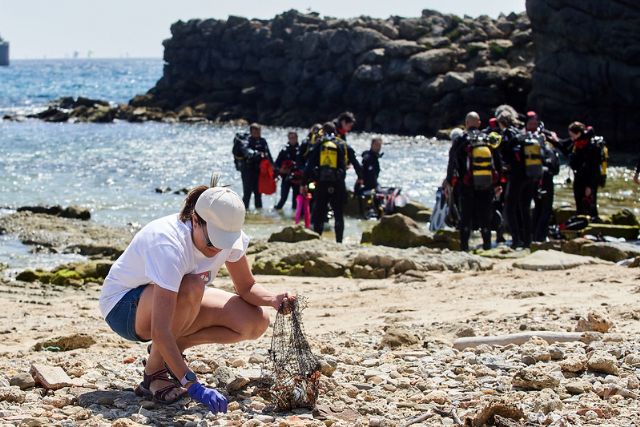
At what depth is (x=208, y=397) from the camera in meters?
4.92

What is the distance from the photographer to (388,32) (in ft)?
202

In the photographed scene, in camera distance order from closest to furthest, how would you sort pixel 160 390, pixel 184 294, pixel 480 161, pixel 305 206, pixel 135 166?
pixel 184 294 < pixel 160 390 < pixel 480 161 < pixel 305 206 < pixel 135 166

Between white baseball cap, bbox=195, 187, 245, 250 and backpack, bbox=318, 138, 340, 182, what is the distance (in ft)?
30.0

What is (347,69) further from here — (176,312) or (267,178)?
(176,312)

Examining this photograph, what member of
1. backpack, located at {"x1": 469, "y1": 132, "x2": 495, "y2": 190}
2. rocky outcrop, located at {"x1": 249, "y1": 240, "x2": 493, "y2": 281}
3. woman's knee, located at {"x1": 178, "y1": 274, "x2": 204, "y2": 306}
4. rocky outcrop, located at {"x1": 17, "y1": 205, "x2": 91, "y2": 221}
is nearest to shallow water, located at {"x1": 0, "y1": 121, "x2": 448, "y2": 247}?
rocky outcrop, located at {"x1": 17, "y1": 205, "x2": 91, "y2": 221}

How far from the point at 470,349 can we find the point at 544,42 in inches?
1564

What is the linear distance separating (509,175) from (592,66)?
28.9 meters

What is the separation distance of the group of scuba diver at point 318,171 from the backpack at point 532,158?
251cm

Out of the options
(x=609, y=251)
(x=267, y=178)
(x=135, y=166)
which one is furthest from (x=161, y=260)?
(x=135, y=166)

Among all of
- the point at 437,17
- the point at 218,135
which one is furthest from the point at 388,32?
the point at 218,135

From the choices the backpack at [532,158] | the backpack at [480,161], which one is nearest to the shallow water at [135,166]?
the backpack at [532,158]

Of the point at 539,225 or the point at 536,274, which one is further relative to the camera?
the point at 539,225

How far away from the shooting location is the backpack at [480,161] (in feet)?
44.1

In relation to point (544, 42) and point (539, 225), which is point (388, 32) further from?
point (539, 225)
